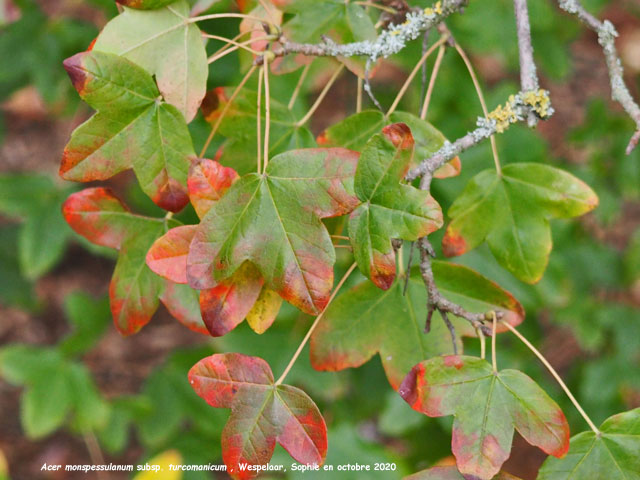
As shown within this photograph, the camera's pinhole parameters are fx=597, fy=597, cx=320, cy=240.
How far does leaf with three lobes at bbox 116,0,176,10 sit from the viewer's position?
34.1 inches

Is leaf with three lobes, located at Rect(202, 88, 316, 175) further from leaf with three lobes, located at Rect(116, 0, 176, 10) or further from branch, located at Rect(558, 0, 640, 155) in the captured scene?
branch, located at Rect(558, 0, 640, 155)

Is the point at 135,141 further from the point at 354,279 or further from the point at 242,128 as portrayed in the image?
the point at 354,279

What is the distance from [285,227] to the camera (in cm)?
84

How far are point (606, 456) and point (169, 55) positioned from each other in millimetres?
870

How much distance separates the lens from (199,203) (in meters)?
0.84

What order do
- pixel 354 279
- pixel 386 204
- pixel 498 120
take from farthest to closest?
pixel 354 279 → pixel 498 120 → pixel 386 204

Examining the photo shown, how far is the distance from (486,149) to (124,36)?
1.14m

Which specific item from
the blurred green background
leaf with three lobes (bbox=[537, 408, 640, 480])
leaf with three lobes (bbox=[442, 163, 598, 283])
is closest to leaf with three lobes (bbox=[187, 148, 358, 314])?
leaf with three lobes (bbox=[442, 163, 598, 283])

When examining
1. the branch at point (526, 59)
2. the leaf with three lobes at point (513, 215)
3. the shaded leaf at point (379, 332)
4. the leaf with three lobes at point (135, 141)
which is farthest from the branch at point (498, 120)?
the leaf with three lobes at point (135, 141)

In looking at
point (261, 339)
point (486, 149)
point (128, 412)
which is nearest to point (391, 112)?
point (486, 149)

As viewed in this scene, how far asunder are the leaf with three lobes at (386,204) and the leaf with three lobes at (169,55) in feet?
0.96

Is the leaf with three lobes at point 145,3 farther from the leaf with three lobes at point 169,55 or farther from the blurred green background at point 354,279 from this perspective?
the blurred green background at point 354,279

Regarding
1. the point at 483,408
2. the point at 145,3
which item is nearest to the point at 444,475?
the point at 483,408

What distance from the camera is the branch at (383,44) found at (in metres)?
0.96
